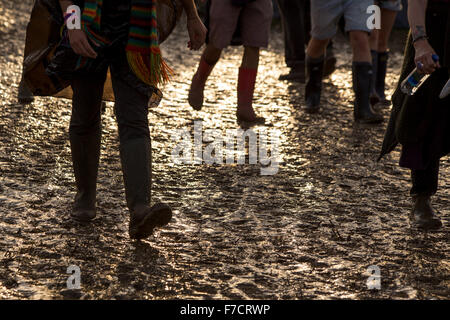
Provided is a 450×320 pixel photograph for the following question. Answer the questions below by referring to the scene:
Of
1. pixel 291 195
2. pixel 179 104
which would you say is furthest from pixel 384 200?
pixel 179 104

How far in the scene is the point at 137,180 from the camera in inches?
157

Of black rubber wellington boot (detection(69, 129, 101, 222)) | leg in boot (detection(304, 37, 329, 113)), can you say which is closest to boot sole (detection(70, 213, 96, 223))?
black rubber wellington boot (detection(69, 129, 101, 222))

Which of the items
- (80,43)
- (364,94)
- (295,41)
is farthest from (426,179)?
(295,41)

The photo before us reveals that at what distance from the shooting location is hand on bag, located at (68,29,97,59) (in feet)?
12.4

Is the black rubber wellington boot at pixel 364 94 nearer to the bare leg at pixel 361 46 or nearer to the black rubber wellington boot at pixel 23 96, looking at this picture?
the bare leg at pixel 361 46

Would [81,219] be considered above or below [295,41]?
below

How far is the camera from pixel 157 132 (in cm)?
630

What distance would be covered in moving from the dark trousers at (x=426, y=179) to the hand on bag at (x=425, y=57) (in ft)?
1.84

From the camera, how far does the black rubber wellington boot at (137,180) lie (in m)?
3.97

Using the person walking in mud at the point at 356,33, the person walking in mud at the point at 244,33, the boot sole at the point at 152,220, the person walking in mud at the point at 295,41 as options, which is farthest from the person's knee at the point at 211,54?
the boot sole at the point at 152,220

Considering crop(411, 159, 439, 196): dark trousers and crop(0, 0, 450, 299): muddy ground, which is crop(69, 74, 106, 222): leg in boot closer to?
crop(0, 0, 450, 299): muddy ground

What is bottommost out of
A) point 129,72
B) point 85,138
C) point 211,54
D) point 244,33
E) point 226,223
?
point 226,223

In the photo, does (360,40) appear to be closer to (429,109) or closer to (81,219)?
(429,109)

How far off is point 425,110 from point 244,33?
2.57 metres
